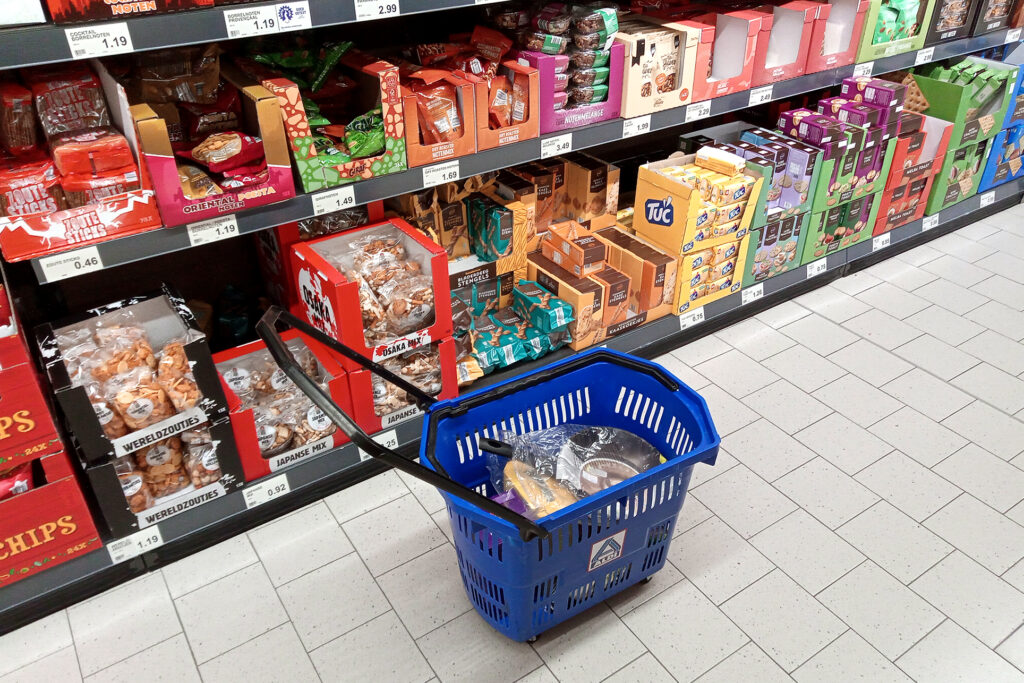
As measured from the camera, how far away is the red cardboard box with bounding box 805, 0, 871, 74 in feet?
9.75

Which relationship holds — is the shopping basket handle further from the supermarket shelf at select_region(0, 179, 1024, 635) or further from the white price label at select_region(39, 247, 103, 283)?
the supermarket shelf at select_region(0, 179, 1024, 635)

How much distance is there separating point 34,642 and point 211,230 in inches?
44.9

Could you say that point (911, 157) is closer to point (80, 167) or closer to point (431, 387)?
point (431, 387)

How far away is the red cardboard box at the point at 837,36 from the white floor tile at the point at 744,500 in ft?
5.41

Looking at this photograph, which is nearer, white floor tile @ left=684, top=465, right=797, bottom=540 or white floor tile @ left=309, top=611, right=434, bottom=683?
white floor tile @ left=309, top=611, right=434, bottom=683

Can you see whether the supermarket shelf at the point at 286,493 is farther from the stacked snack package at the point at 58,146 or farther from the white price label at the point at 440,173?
the stacked snack package at the point at 58,146

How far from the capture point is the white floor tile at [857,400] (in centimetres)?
271

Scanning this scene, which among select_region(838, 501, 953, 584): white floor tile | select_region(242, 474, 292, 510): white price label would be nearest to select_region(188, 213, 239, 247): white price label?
select_region(242, 474, 292, 510): white price label

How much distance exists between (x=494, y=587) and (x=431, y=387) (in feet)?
2.52

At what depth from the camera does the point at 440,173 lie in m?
2.29

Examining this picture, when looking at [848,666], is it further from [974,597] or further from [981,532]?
[981,532]

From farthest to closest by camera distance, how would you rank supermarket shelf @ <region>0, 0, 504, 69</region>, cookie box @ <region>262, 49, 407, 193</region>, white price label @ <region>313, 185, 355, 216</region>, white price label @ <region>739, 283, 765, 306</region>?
white price label @ <region>739, 283, 765, 306</region> < white price label @ <region>313, 185, 355, 216</region> < cookie box @ <region>262, 49, 407, 193</region> < supermarket shelf @ <region>0, 0, 504, 69</region>

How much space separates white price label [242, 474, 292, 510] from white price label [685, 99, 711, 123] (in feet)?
6.00

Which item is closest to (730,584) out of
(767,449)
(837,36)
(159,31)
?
(767,449)
